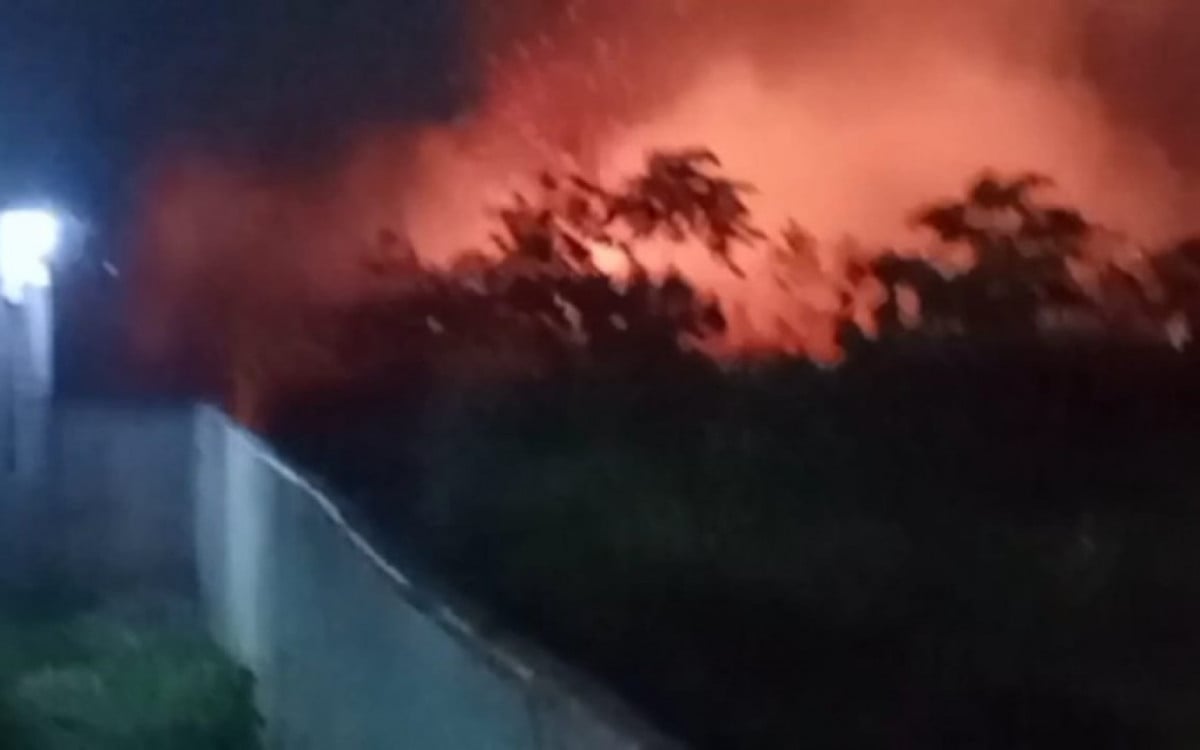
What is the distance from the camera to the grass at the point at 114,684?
54.4 inches

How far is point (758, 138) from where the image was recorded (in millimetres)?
1506

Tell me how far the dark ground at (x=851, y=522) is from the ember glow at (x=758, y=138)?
87mm

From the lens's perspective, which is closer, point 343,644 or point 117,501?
point 343,644

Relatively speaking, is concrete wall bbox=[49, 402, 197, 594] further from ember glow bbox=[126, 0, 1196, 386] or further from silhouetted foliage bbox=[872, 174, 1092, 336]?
silhouetted foliage bbox=[872, 174, 1092, 336]

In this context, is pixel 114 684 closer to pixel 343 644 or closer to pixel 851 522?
pixel 343 644

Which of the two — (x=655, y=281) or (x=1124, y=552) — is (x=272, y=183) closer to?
(x=655, y=281)

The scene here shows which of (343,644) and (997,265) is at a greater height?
(997,265)

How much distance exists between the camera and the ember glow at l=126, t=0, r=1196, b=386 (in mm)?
1468

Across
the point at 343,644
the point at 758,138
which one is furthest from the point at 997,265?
the point at 343,644

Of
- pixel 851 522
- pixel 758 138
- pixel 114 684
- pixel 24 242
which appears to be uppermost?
pixel 758 138

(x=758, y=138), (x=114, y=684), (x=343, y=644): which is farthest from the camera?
(x=758, y=138)

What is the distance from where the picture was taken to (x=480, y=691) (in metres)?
1.03

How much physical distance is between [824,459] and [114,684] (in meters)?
0.54

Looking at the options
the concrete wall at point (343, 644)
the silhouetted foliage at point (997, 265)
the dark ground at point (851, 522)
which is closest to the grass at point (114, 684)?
the concrete wall at point (343, 644)
